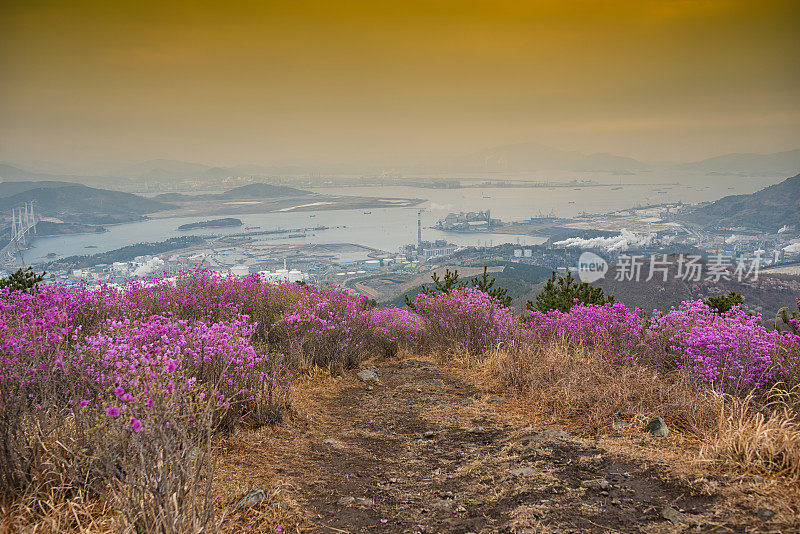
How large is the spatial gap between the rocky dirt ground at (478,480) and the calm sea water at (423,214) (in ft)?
165

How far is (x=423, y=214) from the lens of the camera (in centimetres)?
13162

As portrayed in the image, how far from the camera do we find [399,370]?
313 inches

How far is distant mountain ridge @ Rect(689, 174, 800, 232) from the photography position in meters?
84.9

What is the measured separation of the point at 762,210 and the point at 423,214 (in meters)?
74.5

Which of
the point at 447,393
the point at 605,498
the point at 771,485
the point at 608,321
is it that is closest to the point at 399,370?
the point at 447,393

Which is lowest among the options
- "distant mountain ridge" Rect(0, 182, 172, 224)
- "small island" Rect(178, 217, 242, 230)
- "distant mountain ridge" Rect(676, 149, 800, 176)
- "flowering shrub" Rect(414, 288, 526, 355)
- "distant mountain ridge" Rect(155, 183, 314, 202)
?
"small island" Rect(178, 217, 242, 230)

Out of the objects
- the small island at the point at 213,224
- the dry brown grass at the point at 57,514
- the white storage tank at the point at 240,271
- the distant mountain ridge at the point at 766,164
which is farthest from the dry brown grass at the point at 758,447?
the distant mountain ridge at the point at 766,164

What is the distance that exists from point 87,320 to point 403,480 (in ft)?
14.8

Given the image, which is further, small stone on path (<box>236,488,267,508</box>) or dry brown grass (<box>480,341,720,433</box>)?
dry brown grass (<box>480,341,720,433</box>)

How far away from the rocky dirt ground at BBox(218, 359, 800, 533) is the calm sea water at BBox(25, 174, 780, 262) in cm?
5017

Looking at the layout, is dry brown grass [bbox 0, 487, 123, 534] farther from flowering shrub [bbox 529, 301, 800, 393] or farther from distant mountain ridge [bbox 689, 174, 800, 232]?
distant mountain ridge [bbox 689, 174, 800, 232]

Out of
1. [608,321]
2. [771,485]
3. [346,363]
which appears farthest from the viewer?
[346,363]

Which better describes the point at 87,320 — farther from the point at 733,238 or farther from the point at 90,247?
the point at 733,238

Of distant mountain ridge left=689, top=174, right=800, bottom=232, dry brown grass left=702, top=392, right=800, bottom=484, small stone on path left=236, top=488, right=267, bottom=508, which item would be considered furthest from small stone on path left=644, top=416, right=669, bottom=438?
distant mountain ridge left=689, top=174, right=800, bottom=232
